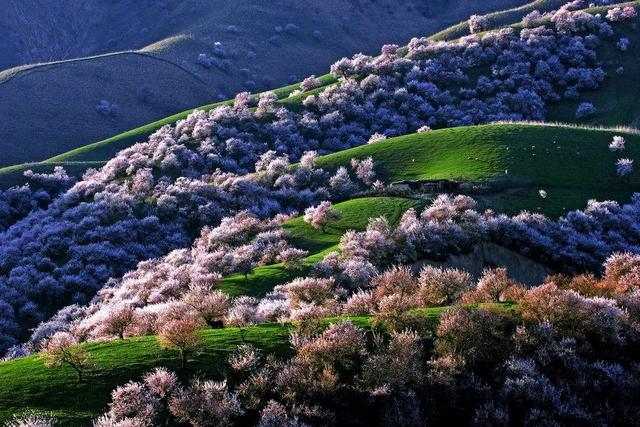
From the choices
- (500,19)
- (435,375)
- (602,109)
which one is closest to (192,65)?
(500,19)

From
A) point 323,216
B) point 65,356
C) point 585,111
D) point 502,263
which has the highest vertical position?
point 65,356

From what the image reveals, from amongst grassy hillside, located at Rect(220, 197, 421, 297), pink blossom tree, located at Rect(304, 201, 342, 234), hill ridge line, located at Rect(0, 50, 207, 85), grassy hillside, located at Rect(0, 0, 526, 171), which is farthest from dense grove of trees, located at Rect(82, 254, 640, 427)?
hill ridge line, located at Rect(0, 50, 207, 85)

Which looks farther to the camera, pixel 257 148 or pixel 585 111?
pixel 585 111

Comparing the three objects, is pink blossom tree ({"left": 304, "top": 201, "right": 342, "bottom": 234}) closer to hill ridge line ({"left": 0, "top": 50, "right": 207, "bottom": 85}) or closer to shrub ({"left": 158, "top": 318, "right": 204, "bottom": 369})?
shrub ({"left": 158, "top": 318, "right": 204, "bottom": 369})

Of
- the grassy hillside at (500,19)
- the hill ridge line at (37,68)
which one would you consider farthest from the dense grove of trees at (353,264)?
the hill ridge line at (37,68)

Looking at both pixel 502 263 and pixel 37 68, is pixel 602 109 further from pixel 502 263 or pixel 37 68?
pixel 37 68

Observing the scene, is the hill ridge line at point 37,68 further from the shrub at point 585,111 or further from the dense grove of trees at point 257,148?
the shrub at point 585,111

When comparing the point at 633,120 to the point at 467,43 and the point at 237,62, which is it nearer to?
the point at 467,43
